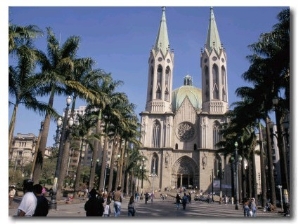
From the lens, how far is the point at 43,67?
61.2 feet

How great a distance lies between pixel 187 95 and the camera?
75.5 m

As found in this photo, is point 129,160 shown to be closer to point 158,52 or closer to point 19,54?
point 158,52

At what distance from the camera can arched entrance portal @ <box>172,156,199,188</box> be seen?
63031 mm

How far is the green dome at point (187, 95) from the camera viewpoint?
250 feet

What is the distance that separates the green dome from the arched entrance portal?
52.6 ft

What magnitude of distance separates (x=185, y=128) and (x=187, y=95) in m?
12.1

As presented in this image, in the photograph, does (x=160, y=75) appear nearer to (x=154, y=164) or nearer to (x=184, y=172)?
(x=154, y=164)

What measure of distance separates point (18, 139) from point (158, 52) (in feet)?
143

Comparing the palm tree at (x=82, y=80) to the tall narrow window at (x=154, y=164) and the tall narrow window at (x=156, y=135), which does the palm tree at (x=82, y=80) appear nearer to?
the tall narrow window at (x=154, y=164)

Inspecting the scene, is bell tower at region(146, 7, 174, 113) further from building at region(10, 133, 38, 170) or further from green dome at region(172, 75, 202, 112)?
building at region(10, 133, 38, 170)

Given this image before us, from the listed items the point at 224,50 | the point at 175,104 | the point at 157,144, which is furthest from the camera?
the point at 175,104
